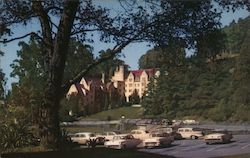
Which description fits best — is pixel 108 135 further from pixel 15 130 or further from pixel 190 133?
Answer: pixel 15 130

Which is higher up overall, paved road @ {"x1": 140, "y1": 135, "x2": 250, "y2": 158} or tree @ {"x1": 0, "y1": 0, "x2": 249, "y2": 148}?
tree @ {"x1": 0, "y1": 0, "x2": 249, "y2": 148}

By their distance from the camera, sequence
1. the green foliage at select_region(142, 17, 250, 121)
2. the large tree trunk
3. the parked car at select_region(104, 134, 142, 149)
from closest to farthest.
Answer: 1. the green foliage at select_region(142, 17, 250, 121)
2. the parked car at select_region(104, 134, 142, 149)
3. the large tree trunk

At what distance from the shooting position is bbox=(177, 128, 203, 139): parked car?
477 centimetres

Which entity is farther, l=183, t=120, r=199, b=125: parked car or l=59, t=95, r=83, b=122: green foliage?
l=59, t=95, r=83, b=122: green foliage

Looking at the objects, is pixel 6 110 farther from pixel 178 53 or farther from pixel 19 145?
pixel 178 53

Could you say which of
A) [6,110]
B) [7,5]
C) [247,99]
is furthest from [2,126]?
[247,99]

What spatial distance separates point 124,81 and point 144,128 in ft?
1.55

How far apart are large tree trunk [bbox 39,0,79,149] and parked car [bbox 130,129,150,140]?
2.53 ft

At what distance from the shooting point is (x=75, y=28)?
511cm

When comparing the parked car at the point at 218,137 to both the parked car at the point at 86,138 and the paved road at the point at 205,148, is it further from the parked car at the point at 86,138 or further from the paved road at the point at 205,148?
the parked car at the point at 86,138

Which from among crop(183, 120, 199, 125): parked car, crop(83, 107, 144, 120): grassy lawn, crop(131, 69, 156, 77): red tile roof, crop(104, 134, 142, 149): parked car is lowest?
crop(104, 134, 142, 149): parked car

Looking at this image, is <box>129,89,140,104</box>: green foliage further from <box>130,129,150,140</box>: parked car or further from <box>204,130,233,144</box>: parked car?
<box>204,130,233,144</box>: parked car

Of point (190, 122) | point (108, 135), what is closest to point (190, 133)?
point (190, 122)

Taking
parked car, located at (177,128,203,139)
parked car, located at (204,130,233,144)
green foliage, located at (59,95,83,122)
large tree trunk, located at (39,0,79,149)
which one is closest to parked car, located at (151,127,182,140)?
parked car, located at (177,128,203,139)
